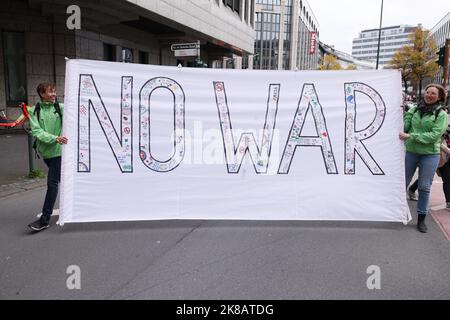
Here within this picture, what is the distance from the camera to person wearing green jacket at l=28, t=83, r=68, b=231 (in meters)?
4.90

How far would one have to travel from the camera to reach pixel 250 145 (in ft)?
16.8

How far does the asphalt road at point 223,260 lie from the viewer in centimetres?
346

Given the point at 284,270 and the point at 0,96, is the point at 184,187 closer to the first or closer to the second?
the point at 284,270

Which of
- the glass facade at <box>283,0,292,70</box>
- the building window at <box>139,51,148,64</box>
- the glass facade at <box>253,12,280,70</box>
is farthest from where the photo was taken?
the glass facade at <box>253,12,280,70</box>

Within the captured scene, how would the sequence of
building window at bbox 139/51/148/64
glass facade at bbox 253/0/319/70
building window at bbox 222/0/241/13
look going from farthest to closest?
1. glass facade at bbox 253/0/319/70
2. building window at bbox 222/0/241/13
3. building window at bbox 139/51/148/64

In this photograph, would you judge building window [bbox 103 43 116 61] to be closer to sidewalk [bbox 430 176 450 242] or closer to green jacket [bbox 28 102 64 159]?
green jacket [bbox 28 102 64 159]

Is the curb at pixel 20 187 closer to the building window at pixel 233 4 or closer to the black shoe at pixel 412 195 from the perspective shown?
the black shoe at pixel 412 195

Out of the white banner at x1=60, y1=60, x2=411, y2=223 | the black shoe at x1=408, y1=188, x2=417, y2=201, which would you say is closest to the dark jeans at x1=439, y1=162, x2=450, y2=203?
the black shoe at x1=408, y1=188, x2=417, y2=201

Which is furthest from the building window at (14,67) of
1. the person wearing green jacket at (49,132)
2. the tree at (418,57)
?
the tree at (418,57)

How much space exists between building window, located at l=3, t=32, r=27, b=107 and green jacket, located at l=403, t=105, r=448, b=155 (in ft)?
45.1

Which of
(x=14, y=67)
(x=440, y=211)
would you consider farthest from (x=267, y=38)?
(x=440, y=211)

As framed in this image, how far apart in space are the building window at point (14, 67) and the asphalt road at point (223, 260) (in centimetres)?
1079

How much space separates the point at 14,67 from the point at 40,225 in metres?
11.8

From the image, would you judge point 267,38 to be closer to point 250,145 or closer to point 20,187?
point 20,187
